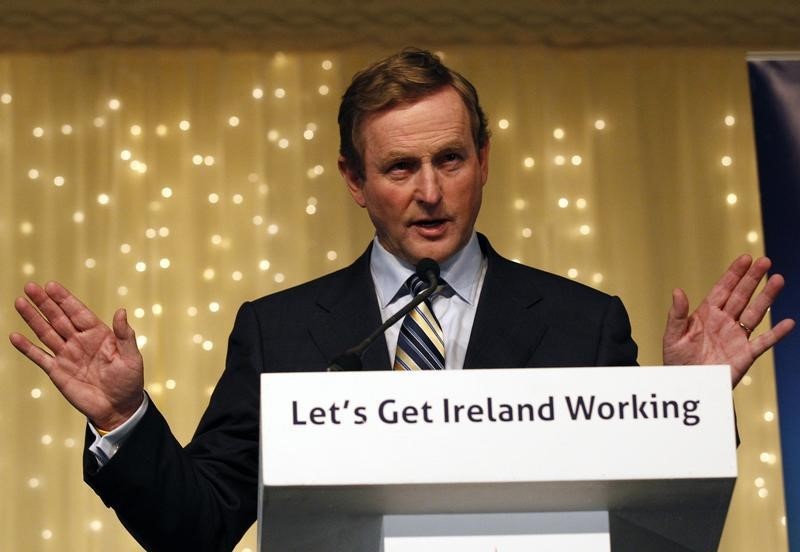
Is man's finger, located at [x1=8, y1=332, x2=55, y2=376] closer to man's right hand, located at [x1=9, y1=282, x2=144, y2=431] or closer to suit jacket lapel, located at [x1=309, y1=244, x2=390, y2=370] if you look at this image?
man's right hand, located at [x1=9, y1=282, x2=144, y2=431]

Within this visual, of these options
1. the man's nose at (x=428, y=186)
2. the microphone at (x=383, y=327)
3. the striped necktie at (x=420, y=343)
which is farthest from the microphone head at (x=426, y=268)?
the man's nose at (x=428, y=186)

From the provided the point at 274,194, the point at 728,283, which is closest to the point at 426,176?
the point at 728,283

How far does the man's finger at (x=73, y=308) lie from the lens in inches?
70.6

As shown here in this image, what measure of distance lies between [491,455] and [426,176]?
0.87 m

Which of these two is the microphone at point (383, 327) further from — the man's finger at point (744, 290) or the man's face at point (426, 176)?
the man's finger at point (744, 290)

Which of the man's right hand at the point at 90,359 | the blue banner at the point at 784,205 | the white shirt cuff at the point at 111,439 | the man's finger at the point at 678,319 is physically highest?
the blue banner at the point at 784,205

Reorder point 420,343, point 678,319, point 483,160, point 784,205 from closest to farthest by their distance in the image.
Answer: point 678,319 < point 420,343 < point 483,160 < point 784,205

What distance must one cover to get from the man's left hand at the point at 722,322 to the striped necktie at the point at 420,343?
338 millimetres

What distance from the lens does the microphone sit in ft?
5.30

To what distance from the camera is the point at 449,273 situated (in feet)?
7.38

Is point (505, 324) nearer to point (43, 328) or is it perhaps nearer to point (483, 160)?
point (483, 160)

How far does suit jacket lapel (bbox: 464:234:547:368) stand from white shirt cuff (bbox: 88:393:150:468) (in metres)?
0.52

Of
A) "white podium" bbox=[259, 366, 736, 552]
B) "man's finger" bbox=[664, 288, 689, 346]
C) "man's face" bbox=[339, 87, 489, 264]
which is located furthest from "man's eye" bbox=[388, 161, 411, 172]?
"white podium" bbox=[259, 366, 736, 552]

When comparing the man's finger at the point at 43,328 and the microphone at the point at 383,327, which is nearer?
the microphone at the point at 383,327
